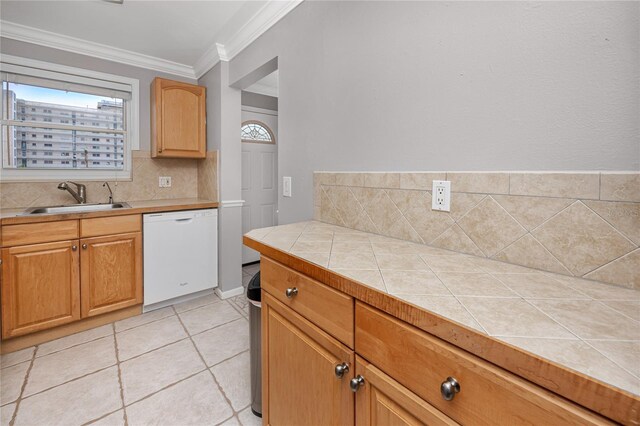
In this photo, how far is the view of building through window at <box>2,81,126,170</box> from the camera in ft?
7.84

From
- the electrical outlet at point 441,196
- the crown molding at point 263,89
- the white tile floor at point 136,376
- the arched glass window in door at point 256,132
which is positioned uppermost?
the crown molding at point 263,89

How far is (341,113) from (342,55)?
Answer: 299 millimetres

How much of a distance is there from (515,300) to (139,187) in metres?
3.30

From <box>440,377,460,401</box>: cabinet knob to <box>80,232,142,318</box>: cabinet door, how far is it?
100 inches

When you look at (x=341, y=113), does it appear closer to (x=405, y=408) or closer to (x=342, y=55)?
(x=342, y=55)

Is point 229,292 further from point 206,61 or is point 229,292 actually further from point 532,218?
point 532,218

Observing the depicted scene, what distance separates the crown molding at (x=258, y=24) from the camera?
6.20 ft

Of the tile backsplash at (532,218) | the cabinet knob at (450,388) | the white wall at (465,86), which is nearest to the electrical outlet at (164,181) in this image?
the white wall at (465,86)

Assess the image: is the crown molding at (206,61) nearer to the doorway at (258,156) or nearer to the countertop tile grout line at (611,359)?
the doorway at (258,156)

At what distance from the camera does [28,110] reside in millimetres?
2443

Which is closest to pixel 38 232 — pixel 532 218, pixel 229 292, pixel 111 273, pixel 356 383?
pixel 111 273

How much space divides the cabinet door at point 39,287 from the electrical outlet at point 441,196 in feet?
8.10

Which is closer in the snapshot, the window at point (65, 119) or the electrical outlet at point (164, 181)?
the window at point (65, 119)

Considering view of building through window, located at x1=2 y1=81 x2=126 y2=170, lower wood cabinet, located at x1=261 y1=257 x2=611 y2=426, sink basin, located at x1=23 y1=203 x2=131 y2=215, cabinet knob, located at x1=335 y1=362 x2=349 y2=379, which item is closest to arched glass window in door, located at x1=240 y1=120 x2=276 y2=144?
view of building through window, located at x1=2 y1=81 x2=126 y2=170
